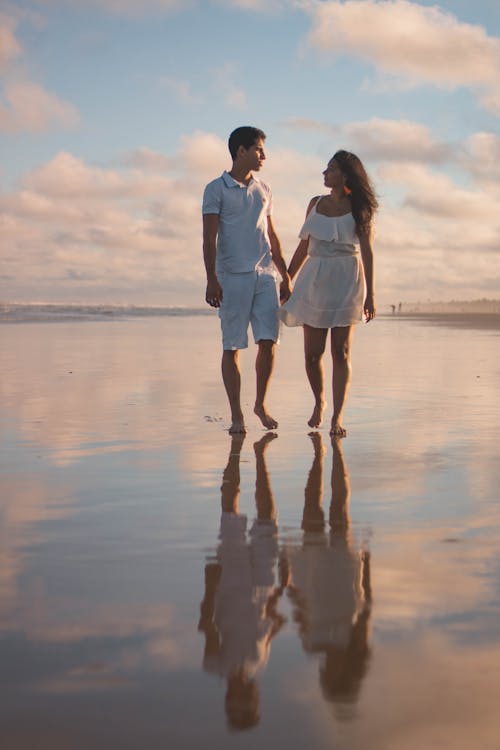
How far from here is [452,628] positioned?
234 cm


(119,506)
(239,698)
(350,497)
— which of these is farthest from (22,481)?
(239,698)

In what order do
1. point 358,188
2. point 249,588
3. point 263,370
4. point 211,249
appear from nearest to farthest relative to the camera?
point 249,588
point 211,249
point 358,188
point 263,370

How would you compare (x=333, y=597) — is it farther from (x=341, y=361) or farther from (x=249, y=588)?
(x=341, y=361)

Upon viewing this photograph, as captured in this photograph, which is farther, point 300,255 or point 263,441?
point 300,255

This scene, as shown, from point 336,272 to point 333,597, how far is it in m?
4.10

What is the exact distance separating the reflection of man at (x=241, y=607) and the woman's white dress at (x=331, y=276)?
110 inches

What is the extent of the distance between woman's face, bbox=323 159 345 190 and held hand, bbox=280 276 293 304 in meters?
0.73

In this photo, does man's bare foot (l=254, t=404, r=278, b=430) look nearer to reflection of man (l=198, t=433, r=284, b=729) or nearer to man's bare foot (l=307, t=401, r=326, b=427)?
man's bare foot (l=307, t=401, r=326, b=427)

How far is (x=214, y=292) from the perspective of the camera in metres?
6.24

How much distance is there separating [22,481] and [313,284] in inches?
111

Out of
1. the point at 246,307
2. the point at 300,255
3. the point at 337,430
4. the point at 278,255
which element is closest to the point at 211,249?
the point at 246,307

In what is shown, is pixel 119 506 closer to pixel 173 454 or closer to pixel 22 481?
pixel 22 481

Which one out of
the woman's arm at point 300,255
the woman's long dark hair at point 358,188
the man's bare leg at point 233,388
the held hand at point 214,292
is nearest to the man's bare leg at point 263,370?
the man's bare leg at point 233,388

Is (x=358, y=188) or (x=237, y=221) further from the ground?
(x=358, y=188)
